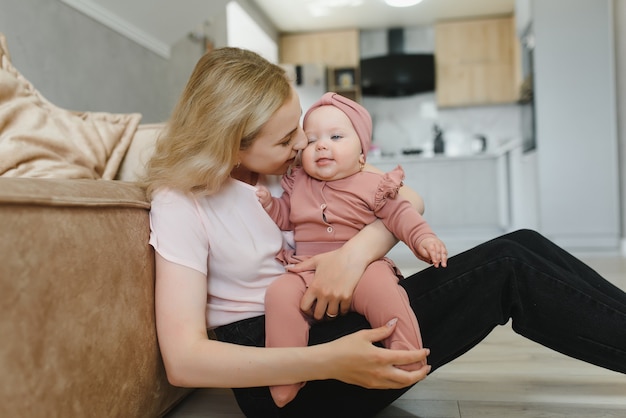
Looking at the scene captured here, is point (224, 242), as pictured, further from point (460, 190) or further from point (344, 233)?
point (460, 190)

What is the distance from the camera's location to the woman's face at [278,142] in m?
1.04

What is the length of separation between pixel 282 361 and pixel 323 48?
6.60m

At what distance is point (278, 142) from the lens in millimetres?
1066

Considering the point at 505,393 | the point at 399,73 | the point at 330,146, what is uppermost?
the point at 399,73

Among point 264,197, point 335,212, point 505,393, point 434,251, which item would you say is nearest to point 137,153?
point 264,197

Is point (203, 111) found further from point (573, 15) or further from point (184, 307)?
point (573, 15)

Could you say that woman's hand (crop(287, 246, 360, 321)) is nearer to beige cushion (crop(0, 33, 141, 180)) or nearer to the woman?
the woman

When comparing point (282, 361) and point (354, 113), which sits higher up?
point (354, 113)

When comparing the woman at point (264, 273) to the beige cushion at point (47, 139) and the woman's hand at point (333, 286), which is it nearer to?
the woman's hand at point (333, 286)

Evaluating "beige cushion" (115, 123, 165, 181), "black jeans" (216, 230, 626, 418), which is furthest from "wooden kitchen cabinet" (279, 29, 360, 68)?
"black jeans" (216, 230, 626, 418)

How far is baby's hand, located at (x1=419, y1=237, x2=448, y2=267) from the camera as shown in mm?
970

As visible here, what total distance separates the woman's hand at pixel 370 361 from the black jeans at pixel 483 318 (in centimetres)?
13

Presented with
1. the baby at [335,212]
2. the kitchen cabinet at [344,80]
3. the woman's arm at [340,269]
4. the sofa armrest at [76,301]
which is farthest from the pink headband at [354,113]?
the kitchen cabinet at [344,80]

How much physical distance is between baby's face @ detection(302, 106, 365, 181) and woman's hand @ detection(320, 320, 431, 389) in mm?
373
